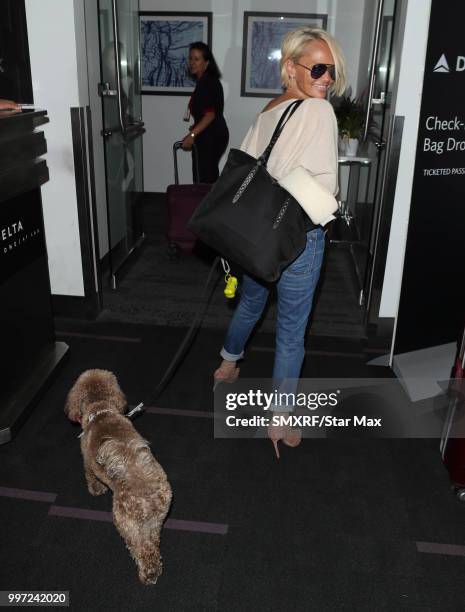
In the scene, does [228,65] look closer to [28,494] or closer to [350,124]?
[350,124]

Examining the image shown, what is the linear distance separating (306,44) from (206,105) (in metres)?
3.00

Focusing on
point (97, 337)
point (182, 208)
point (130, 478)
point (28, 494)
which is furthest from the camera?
point (182, 208)

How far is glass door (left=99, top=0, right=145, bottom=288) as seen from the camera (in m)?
3.56

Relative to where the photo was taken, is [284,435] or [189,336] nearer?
[284,435]

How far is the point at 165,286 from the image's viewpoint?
3963mm

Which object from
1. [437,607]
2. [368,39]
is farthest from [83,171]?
[368,39]

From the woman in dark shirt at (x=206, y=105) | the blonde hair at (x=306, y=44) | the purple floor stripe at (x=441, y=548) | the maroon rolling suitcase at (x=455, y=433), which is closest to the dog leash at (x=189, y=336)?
the blonde hair at (x=306, y=44)

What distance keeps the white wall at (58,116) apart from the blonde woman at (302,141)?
141 centimetres

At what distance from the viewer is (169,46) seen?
234 inches

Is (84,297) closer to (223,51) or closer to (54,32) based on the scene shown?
(54,32)

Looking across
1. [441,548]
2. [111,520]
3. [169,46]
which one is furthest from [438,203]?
[169,46]

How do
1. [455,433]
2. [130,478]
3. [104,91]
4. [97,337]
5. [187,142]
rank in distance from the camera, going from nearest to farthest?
1. [130,478]
2. [455,433]
3. [97,337]
4. [104,91]
5. [187,142]

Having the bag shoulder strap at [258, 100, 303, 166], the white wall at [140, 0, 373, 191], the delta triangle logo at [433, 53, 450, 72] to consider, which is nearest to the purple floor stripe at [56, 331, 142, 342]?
the bag shoulder strap at [258, 100, 303, 166]

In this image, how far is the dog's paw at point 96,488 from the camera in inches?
77.2
